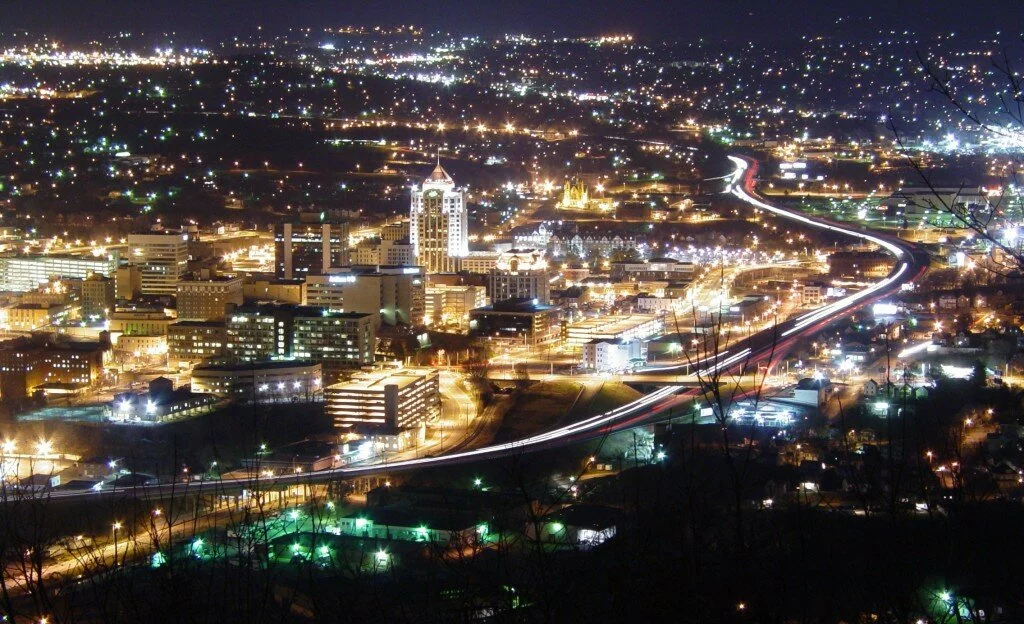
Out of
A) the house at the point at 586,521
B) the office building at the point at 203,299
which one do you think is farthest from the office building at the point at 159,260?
the house at the point at 586,521

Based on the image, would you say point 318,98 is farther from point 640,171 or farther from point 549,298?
point 549,298

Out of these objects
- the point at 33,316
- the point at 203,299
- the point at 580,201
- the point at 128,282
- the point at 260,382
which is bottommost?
the point at 260,382

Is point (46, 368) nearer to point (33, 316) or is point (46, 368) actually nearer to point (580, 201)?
point (33, 316)

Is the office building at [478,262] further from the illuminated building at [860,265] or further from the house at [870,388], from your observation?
the house at [870,388]

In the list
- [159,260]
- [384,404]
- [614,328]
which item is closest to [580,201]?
[159,260]

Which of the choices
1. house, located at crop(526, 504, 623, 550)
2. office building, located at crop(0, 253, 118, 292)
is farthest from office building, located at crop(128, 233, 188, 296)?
house, located at crop(526, 504, 623, 550)

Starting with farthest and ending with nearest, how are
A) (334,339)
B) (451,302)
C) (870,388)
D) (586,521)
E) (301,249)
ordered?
(301,249) < (451,302) < (334,339) < (870,388) < (586,521)
